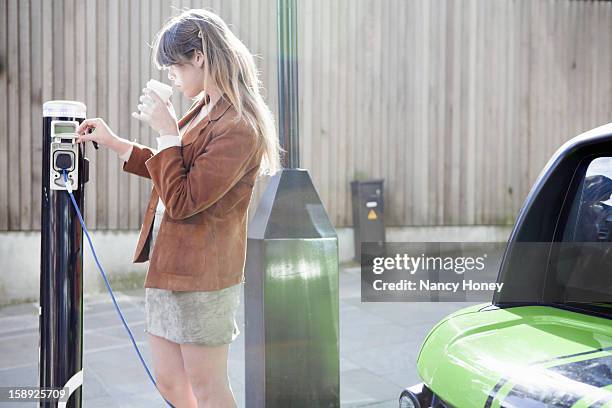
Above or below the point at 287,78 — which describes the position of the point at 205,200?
below

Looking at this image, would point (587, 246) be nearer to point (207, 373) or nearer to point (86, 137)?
point (207, 373)

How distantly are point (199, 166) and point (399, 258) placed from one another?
21.4 feet

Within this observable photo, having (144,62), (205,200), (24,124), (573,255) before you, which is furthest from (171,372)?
(144,62)

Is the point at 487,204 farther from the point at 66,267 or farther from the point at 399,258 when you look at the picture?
the point at 66,267

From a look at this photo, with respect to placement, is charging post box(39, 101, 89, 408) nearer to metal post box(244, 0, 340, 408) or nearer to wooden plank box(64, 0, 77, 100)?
metal post box(244, 0, 340, 408)

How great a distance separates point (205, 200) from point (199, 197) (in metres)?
0.02

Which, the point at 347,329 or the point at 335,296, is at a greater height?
the point at 335,296

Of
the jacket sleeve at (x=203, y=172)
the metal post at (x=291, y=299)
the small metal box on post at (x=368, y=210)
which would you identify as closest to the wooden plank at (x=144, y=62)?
the small metal box on post at (x=368, y=210)

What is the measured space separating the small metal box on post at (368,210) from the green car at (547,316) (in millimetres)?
6511

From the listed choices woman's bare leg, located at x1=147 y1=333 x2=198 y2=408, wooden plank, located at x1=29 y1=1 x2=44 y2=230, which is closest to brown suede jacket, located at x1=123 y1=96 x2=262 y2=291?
woman's bare leg, located at x1=147 y1=333 x2=198 y2=408

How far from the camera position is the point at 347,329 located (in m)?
6.38

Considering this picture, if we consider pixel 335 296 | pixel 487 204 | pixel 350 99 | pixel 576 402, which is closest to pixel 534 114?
pixel 487 204

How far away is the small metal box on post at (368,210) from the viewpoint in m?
8.76
